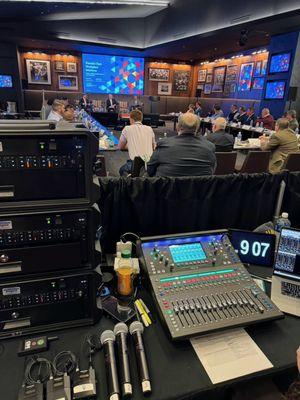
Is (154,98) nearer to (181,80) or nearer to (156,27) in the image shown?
(181,80)

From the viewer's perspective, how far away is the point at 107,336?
3.08 ft

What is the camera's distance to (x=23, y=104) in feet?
39.1

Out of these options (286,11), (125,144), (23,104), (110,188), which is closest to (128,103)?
(23,104)

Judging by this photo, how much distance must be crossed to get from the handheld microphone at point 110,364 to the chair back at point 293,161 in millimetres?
3498

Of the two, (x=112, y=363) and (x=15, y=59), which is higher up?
(x=15, y=59)

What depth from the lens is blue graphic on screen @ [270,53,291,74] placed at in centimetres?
784

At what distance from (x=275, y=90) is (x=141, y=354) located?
9158 mm

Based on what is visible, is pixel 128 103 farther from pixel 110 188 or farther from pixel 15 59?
pixel 110 188

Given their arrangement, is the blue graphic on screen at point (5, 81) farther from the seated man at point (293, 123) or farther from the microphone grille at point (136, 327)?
the microphone grille at point (136, 327)

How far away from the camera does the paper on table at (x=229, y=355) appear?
877 millimetres

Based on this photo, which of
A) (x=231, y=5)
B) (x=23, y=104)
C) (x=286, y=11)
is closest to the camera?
(x=286, y=11)

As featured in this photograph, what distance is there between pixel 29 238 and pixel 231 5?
8.31 m

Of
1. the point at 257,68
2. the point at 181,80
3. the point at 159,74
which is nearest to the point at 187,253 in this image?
the point at 257,68

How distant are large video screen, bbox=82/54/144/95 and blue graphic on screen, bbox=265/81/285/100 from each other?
280 inches
